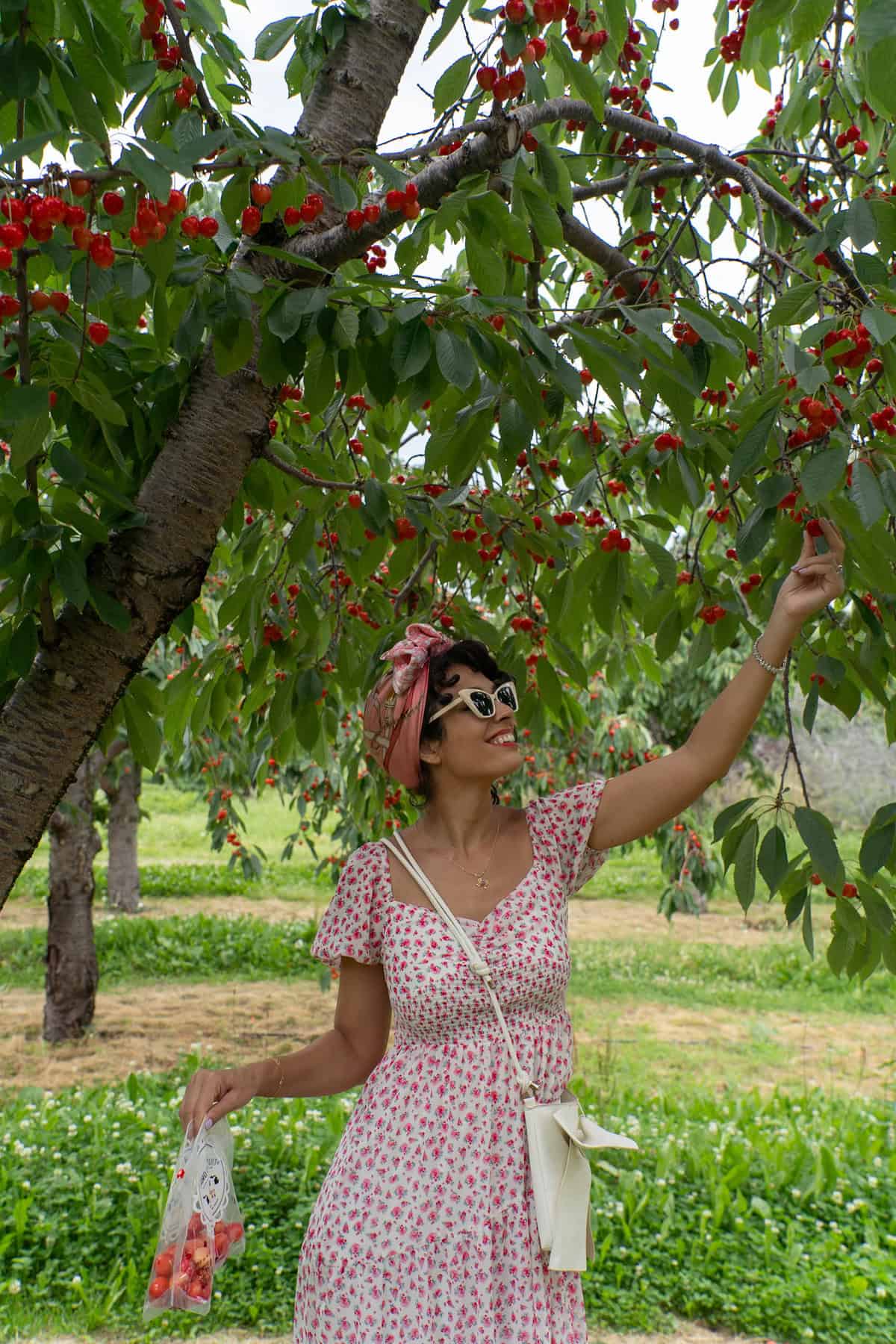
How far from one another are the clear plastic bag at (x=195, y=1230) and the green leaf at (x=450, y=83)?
1.68m

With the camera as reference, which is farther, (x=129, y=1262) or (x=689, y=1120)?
(x=689, y=1120)

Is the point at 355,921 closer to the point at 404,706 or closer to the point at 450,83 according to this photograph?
the point at 404,706

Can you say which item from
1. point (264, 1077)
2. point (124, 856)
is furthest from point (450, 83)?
point (124, 856)

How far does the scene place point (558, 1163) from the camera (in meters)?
1.72

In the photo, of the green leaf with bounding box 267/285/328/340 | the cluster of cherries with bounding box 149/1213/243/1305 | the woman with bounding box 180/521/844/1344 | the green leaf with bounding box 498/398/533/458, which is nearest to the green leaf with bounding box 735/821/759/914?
the woman with bounding box 180/521/844/1344

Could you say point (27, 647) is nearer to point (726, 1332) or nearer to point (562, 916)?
point (562, 916)

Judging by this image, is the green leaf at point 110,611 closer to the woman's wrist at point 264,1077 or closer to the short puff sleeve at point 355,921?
the short puff sleeve at point 355,921

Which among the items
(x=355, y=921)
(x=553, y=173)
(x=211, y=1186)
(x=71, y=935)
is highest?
(x=553, y=173)

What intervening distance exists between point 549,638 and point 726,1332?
238cm

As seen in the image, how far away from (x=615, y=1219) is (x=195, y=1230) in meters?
2.94

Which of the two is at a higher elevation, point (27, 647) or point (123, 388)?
point (123, 388)

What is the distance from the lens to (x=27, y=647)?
1659mm

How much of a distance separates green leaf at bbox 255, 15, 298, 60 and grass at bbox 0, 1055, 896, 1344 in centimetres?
351

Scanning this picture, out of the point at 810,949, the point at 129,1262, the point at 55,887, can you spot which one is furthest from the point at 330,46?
the point at 55,887
